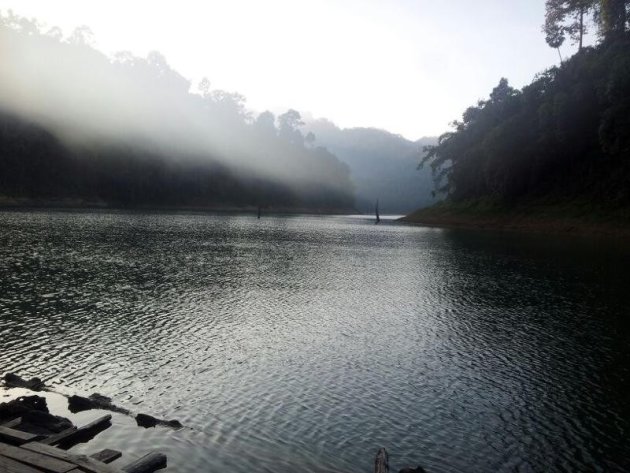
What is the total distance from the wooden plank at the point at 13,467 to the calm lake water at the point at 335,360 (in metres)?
3.18

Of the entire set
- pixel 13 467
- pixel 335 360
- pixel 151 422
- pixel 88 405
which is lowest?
pixel 335 360

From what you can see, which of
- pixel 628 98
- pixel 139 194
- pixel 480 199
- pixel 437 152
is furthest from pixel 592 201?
pixel 139 194

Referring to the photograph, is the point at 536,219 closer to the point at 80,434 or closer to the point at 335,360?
the point at 335,360

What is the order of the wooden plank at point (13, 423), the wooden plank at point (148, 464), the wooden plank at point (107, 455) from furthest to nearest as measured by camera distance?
the wooden plank at point (13, 423) → the wooden plank at point (107, 455) → the wooden plank at point (148, 464)

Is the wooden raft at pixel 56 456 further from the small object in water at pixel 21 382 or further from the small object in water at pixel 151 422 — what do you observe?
the small object in water at pixel 21 382

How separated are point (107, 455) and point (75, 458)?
73.7 inches

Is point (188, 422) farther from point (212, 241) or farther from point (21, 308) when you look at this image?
point (212, 241)

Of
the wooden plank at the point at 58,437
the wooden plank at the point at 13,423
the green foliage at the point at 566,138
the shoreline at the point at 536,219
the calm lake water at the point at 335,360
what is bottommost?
the calm lake water at the point at 335,360

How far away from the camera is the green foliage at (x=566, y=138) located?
294ft

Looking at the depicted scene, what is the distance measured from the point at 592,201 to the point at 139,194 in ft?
515

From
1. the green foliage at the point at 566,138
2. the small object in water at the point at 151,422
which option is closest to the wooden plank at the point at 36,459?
the small object in water at the point at 151,422

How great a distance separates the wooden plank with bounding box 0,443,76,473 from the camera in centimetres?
914

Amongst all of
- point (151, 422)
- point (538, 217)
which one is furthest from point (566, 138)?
point (151, 422)

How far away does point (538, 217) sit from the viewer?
105 meters
